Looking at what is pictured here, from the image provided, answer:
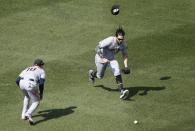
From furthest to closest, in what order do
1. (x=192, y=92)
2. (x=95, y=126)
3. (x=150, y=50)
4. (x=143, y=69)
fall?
1. (x=150, y=50)
2. (x=143, y=69)
3. (x=192, y=92)
4. (x=95, y=126)

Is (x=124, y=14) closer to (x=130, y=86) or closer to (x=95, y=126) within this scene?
(x=130, y=86)

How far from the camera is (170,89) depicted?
20188 millimetres

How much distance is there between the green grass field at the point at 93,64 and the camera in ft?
59.0

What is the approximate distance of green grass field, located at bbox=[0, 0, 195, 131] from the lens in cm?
1797

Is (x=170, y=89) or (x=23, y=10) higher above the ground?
(x=23, y=10)

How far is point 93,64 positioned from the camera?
22641 millimetres

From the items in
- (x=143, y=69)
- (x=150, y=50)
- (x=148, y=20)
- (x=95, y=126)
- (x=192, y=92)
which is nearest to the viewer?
(x=95, y=126)

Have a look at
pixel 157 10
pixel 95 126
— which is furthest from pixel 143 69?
pixel 157 10

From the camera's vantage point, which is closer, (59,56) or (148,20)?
(59,56)

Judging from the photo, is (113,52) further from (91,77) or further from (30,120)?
(30,120)

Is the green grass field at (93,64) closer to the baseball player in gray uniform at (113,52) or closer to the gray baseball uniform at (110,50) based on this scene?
the baseball player in gray uniform at (113,52)

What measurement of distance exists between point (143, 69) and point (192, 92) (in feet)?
9.18

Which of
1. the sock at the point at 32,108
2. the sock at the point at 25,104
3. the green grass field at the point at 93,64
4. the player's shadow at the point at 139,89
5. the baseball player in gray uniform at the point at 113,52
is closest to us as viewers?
the sock at the point at 32,108

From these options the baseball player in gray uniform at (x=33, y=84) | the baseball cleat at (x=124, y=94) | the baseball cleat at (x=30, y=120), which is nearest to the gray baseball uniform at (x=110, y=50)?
the baseball cleat at (x=124, y=94)
